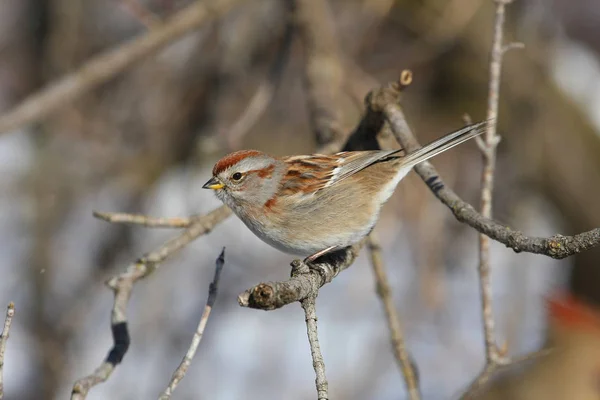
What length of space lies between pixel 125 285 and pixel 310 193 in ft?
3.17

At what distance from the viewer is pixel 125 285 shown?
10.2ft

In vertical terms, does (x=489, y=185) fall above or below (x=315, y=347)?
above

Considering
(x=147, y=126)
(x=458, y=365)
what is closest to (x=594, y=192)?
(x=458, y=365)

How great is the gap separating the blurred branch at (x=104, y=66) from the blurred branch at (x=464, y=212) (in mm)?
1562

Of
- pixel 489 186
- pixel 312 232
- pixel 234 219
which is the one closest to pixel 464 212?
pixel 489 186

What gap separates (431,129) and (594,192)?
1654 millimetres

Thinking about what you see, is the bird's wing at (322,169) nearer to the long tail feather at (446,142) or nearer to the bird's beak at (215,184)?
the long tail feather at (446,142)

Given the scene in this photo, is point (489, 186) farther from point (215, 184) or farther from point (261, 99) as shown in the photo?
point (261, 99)

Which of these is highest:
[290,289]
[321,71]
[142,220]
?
[321,71]

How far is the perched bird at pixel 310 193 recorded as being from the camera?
3307 millimetres

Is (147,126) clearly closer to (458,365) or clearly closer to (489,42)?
(489,42)

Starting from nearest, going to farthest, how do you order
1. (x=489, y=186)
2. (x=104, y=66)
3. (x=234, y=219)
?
(x=489, y=186) < (x=104, y=66) < (x=234, y=219)

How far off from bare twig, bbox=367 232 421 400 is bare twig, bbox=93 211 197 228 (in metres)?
0.92

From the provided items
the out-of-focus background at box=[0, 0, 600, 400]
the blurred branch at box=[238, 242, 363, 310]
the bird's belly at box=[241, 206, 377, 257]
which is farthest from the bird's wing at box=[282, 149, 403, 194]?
the out-of-focus background at box=[0, 0, 600, 400]
